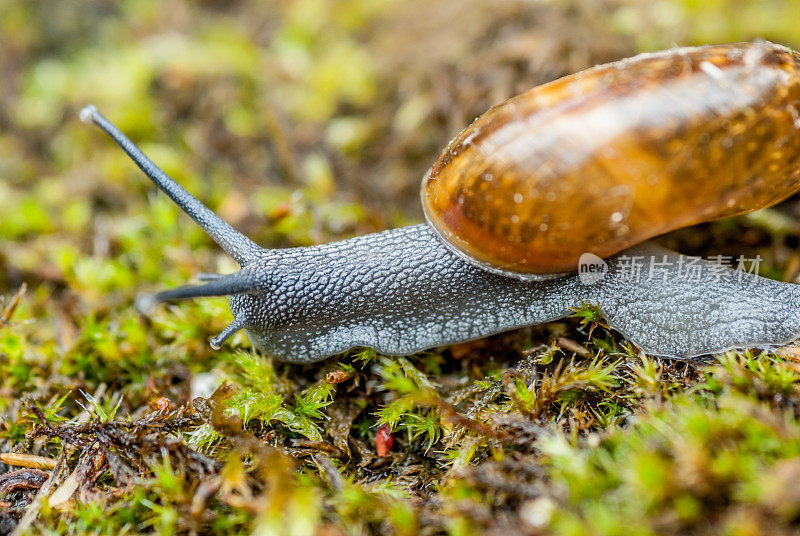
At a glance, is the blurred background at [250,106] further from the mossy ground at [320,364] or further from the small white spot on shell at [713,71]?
the small white spot on shell at [713,71]

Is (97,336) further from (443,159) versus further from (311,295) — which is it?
(443,159)

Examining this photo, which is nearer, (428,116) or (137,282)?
(137,282)

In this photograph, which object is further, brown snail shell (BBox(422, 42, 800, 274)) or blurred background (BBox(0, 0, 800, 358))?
blurred background (BBox(0, 0, 800, 358))

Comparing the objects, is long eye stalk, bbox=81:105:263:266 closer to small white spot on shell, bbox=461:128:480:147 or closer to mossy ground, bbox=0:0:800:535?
mossy ground, bbox=0:0:800:535

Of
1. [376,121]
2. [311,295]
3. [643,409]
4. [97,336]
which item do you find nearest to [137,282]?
[97,336]

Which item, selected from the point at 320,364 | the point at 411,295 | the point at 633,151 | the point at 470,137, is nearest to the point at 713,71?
the point at 633,151

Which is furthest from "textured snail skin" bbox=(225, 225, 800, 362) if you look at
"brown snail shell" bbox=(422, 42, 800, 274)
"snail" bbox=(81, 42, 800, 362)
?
"brown snail shell" bbox=(422, 42, 800, 274)

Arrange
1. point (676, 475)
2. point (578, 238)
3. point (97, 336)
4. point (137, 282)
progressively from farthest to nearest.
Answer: point (137, 282) < point (97, 336) < point (578, 238) < point (676, 475)
